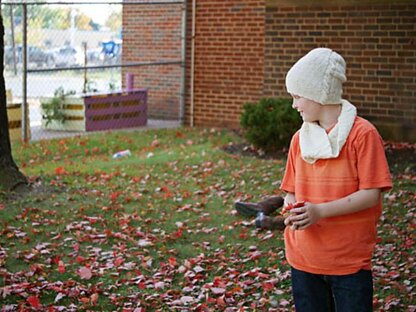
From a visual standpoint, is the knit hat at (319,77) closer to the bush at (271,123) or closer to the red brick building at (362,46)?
the bush at (271,123)

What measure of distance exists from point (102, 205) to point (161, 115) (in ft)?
28.1

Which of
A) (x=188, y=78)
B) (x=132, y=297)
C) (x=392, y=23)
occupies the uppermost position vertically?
(x=392, y=23)

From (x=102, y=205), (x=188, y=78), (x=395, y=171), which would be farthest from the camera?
(x=188, y=78)

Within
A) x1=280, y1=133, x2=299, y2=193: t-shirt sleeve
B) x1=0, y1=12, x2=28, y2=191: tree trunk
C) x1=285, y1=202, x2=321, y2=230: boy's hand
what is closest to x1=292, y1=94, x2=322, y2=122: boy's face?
x1=280, y1=133, x2=299, y2=193: t-shirt sleeve

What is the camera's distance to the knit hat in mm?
3402

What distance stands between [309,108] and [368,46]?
30.0 feet

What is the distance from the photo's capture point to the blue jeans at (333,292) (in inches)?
134

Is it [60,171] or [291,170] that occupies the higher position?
[291,170]

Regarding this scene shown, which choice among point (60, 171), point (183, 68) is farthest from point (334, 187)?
point (183, 68)

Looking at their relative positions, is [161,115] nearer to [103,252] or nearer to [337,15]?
[337,15]

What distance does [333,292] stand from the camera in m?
3.47

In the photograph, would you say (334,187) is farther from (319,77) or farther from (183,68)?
(183,68)

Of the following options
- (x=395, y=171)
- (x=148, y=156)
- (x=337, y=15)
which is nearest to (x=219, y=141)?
(x=148, y=156)

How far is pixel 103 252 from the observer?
6938mm
